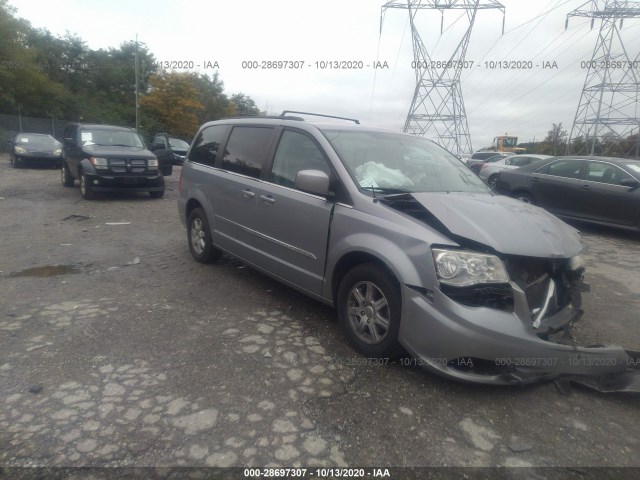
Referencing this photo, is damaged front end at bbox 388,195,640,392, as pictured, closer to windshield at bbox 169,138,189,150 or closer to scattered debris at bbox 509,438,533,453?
scattered debris at bbox 509,438,533,453

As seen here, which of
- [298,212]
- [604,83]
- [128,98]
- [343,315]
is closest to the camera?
[343,315]

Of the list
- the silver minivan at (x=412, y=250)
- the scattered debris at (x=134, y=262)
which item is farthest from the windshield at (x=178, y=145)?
the silver minivan at (x=412, y=250)

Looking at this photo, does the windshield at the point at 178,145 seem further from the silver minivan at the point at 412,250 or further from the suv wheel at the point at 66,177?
the silver minivan at the point at 412,250

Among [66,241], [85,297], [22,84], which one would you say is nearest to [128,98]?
[22,84]

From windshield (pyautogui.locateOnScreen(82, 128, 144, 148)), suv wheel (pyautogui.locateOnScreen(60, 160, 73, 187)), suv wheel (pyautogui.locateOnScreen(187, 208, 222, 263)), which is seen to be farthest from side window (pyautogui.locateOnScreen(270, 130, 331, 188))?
suv wheel (pyautogui.locateOnScreen(60, 160, 73, 187))

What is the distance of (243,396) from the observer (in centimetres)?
297

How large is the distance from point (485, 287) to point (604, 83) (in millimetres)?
26219

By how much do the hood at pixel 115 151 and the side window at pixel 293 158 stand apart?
7564mm

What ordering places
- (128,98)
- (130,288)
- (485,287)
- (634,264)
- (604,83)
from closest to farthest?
(485,287) → (130,288) → (634,264) → (604,83) → (128,98)

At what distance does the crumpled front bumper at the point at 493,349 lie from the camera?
9.40 ft

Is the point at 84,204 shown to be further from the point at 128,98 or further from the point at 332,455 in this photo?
the point at 128,98

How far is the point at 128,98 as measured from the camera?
4603 cm

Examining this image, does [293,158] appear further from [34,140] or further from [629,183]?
[34,140]

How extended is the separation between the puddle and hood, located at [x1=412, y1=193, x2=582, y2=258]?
4232 millimetres
